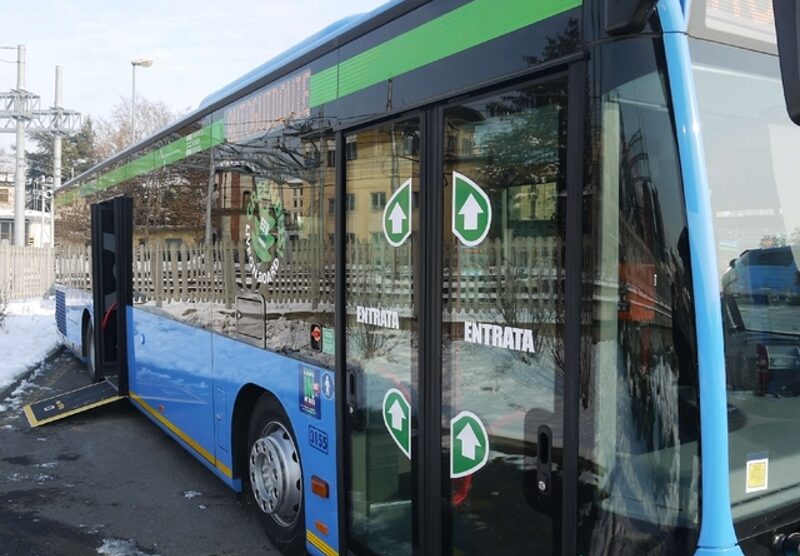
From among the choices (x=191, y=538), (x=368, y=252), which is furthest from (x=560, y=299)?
(x=191, y=538)

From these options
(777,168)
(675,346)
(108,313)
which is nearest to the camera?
(675,346)

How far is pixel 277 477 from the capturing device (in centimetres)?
418

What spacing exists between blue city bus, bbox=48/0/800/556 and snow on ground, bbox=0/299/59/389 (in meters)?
7.81

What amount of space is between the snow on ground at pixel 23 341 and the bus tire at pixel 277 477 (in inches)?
267

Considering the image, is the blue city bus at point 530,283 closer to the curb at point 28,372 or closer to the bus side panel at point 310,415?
the bus side panel at point 310,415

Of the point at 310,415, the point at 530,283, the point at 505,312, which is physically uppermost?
the point at 530,283

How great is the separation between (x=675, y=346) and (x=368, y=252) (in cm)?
165

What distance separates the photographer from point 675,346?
6.56ft

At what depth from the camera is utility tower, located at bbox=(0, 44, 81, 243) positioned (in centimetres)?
2402

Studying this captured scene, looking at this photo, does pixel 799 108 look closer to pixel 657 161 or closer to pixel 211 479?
pixel 657 161

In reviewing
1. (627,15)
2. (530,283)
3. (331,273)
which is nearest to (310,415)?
(331,273)

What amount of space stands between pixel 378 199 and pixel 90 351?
8.26m

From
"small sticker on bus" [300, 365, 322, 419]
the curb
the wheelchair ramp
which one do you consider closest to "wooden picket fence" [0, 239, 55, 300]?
the curb

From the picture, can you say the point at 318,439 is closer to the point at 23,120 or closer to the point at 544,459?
the point at 544,459
